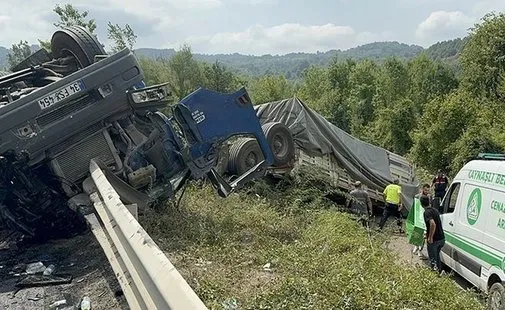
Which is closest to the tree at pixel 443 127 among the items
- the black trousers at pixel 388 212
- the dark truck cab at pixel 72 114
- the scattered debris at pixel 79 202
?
the black trousers at pixel 388 212

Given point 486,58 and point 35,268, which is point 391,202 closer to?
point 35,268

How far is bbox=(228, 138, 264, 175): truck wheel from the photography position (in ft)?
27.0

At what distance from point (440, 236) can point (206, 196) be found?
3.55m

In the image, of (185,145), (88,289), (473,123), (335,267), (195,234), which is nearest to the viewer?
(88,289)

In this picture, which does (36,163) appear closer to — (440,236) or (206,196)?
(206,196)

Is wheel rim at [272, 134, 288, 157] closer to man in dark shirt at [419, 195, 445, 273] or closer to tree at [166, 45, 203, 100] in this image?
man in dark shirt at [419, 195, 445, 273]

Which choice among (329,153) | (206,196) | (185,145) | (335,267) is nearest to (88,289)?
(335,267)

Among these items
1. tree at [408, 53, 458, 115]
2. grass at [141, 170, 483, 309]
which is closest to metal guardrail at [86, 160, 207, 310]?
grass at [141, 170, 483, 309]

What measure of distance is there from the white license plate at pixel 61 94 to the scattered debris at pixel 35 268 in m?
1.40

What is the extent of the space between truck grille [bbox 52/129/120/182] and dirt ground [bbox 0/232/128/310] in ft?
2.22

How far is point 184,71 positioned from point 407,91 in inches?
836

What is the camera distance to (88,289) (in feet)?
13.0

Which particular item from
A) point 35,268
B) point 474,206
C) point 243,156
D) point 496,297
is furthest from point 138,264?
point 474,206

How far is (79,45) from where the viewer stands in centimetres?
616
